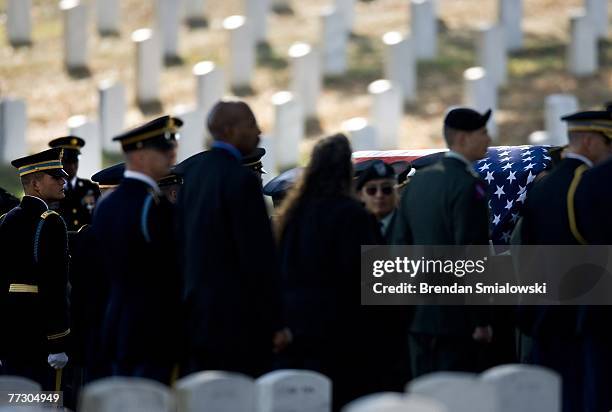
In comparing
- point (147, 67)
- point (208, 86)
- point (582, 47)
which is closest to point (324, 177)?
point (208, 86)

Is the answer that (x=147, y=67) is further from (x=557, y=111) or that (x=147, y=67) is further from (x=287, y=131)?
(x=557, y=111)

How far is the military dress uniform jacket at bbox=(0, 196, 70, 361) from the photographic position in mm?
7832

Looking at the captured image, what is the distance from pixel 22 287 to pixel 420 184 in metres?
2.30

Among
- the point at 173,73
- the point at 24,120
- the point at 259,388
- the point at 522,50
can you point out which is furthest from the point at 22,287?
the point at 522,50

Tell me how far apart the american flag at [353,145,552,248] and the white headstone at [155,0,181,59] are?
911cm

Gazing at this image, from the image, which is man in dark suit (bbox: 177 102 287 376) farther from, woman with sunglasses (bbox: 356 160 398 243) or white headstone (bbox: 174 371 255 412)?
white headstone (bbox: 174 371 255 412)

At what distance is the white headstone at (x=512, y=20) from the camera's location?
18.7 meters

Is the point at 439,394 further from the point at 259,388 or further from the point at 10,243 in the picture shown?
the point at 10,243

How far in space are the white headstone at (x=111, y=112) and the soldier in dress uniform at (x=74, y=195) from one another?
675cm

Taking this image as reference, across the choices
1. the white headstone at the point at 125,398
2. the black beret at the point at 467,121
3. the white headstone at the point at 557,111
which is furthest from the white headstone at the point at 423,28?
the white headstone at the point at 125,398

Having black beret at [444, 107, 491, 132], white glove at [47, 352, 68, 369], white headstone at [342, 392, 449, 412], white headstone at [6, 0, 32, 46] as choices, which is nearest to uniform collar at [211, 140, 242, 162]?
black beret at [444, 107, 491, 132]

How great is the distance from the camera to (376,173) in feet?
24.4

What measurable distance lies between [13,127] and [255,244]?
1000 centimetres

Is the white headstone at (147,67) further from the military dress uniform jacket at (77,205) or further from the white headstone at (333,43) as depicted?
the military dress uniform jacket at (77,205)
